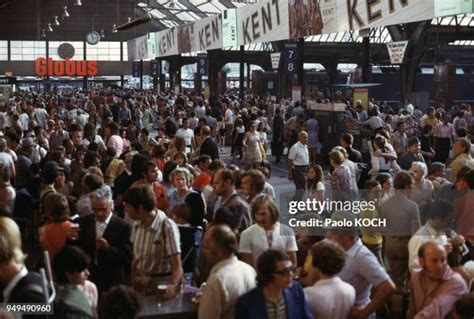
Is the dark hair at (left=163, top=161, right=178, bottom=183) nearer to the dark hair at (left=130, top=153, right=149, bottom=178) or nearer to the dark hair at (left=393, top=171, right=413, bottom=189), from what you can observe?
the dark hair at (left=130, top=153, right=149, bottom=178)

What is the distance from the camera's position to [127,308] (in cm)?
386

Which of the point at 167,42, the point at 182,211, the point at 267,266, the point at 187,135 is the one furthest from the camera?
the point at 167,42

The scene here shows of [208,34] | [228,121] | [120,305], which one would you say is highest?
[208,34]

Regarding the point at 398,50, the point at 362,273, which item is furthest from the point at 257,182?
the point at 398,50

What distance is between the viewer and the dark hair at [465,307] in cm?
411

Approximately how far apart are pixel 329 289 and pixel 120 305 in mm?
1234

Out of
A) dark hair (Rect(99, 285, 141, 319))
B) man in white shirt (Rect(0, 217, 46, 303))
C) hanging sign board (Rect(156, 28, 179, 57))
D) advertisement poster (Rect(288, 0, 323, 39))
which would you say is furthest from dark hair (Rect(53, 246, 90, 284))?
hanging sign board (Rect(156, 28, 179, 57))

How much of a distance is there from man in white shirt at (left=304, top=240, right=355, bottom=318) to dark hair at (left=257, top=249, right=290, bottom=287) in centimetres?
34

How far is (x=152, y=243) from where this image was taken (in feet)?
18.1

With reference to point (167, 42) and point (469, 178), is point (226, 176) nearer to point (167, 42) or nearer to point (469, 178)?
point (469, 178)

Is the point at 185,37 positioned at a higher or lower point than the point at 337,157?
higher

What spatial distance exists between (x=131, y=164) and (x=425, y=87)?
27.1 meters

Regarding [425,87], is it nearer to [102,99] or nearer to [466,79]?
[466,79]

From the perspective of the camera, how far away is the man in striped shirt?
548cm
